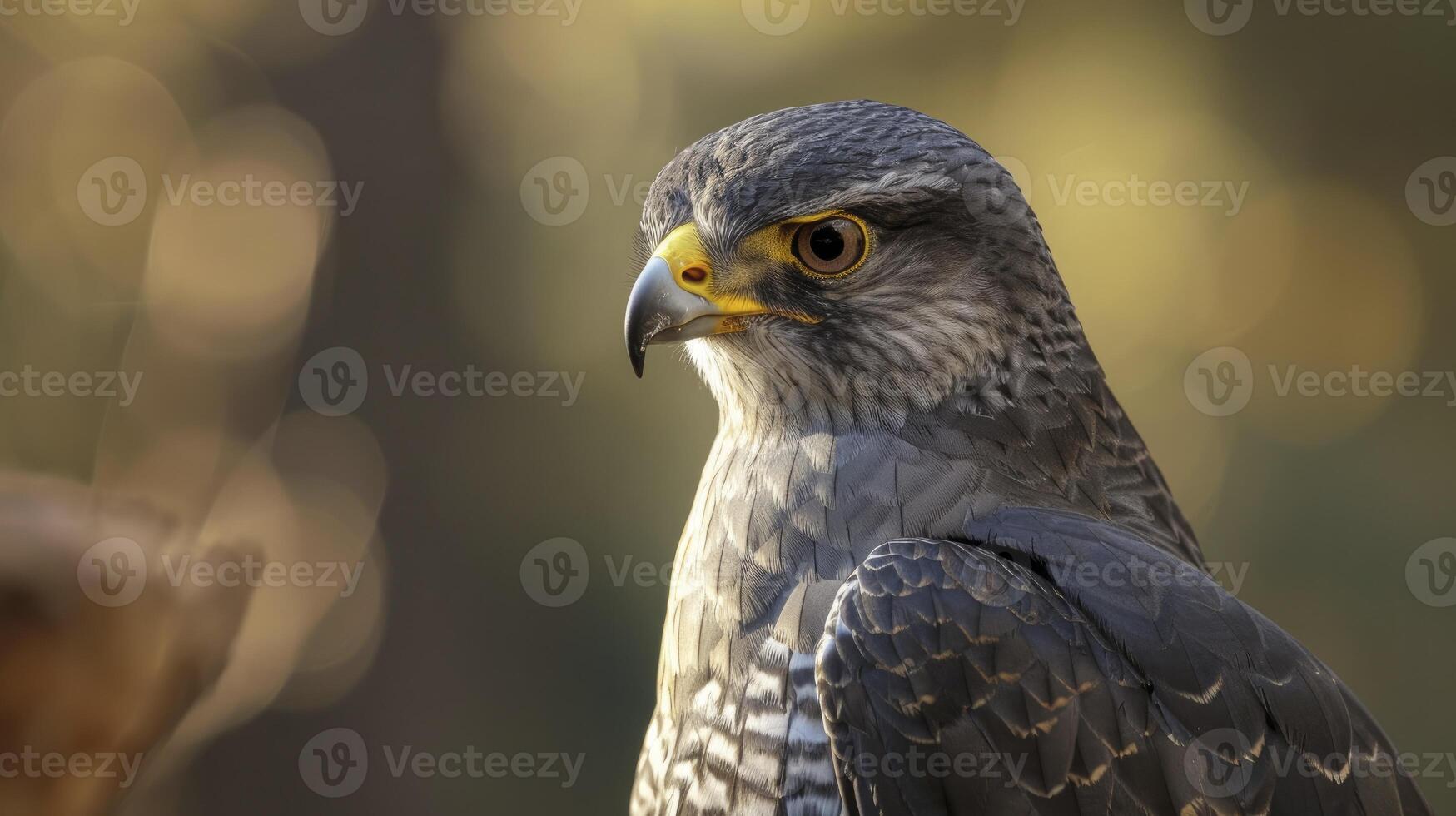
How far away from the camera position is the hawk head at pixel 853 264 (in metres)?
2.36

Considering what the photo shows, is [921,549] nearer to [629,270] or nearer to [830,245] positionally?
[830,245]

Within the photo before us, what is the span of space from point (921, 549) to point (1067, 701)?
0.37 meters

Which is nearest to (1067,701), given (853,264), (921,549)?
(921,549)

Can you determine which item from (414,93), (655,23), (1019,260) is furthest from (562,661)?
(1019,260)

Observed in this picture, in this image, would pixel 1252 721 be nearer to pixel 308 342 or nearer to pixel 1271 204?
pixel 308 342

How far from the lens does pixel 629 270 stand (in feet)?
16.6

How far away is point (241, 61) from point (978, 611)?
4.24 metres

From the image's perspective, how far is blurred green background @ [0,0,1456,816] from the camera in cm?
495

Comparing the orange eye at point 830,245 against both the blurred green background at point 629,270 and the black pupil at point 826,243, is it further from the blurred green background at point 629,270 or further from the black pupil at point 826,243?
the blurred green background at point 629,270

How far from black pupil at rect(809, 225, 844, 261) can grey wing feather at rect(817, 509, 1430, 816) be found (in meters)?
0.68

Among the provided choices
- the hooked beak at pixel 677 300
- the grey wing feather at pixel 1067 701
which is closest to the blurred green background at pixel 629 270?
the hooked beak at pixel 677 300

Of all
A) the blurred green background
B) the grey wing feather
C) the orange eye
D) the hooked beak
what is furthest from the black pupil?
the blurred green background

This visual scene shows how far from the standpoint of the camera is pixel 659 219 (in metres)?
2.62

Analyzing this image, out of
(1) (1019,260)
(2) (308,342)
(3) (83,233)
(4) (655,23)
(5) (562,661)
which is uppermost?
(4) (655,23)
